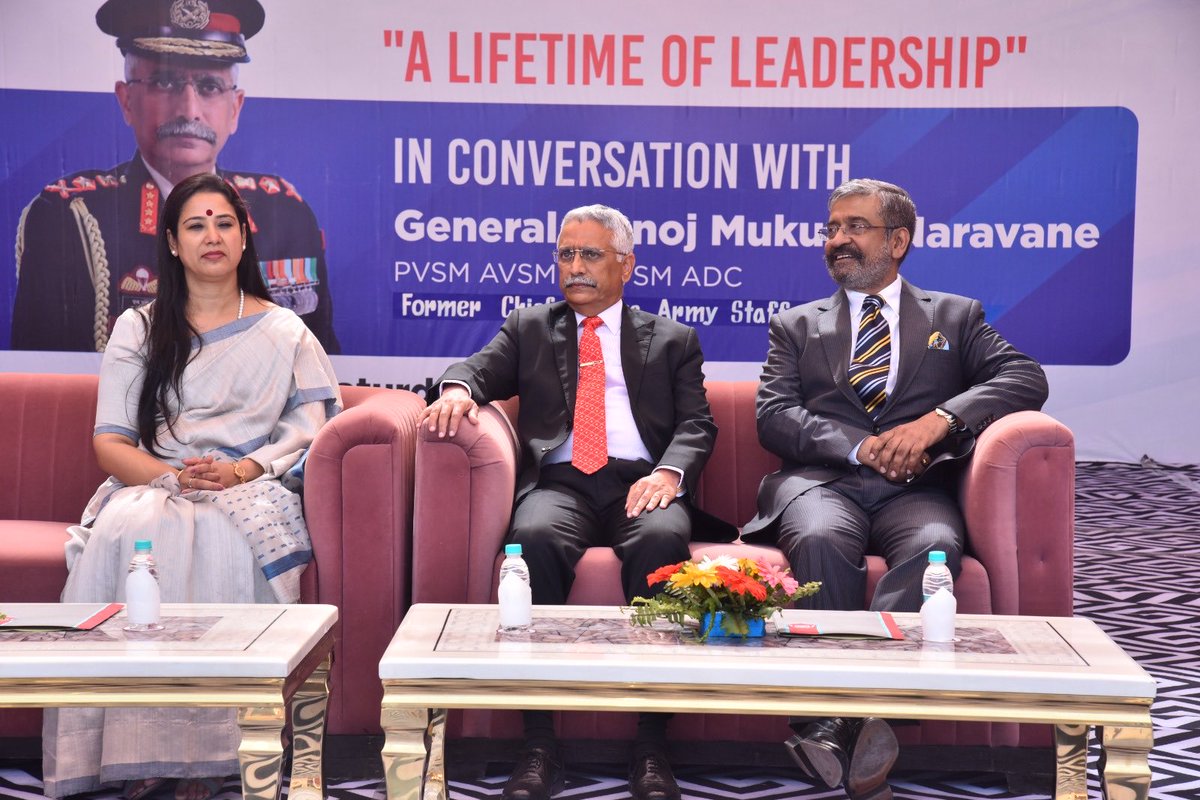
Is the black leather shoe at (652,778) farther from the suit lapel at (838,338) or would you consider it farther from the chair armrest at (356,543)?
the suit lapel at (838,338)

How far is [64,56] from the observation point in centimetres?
613

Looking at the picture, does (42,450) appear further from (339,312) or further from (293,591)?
(339,312)

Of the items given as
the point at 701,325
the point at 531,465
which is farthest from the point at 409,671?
the point at 701,325

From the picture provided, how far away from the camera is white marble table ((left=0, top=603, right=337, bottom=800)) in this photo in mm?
2014

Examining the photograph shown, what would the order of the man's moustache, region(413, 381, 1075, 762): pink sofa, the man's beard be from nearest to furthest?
1. region(413, 381, 1075, 762): pink sofa
2. the man's beard
3. the man's moustache

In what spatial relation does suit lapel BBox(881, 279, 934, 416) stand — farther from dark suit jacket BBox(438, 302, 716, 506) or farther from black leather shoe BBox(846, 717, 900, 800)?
black leather shoe BBox(846, 717, 900, 800)

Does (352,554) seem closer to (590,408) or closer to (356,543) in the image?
(356,543)

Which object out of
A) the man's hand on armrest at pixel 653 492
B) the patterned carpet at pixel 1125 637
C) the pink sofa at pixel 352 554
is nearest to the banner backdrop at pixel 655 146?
the patterned carpet at pixel 1125 637

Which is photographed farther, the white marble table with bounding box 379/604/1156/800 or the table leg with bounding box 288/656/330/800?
the table leg with bounding box 288/656/330/800

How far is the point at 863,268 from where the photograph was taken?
3.38 m

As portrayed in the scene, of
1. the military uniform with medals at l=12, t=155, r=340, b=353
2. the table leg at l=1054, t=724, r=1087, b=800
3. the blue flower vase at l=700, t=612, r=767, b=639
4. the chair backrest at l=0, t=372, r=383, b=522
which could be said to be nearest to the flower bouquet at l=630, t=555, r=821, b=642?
the blue flower vase at l=700, t=612, r=767, b=639

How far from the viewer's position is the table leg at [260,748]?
2.05 m

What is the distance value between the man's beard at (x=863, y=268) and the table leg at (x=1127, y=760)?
63.7 inches

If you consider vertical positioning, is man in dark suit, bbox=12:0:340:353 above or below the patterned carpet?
above
